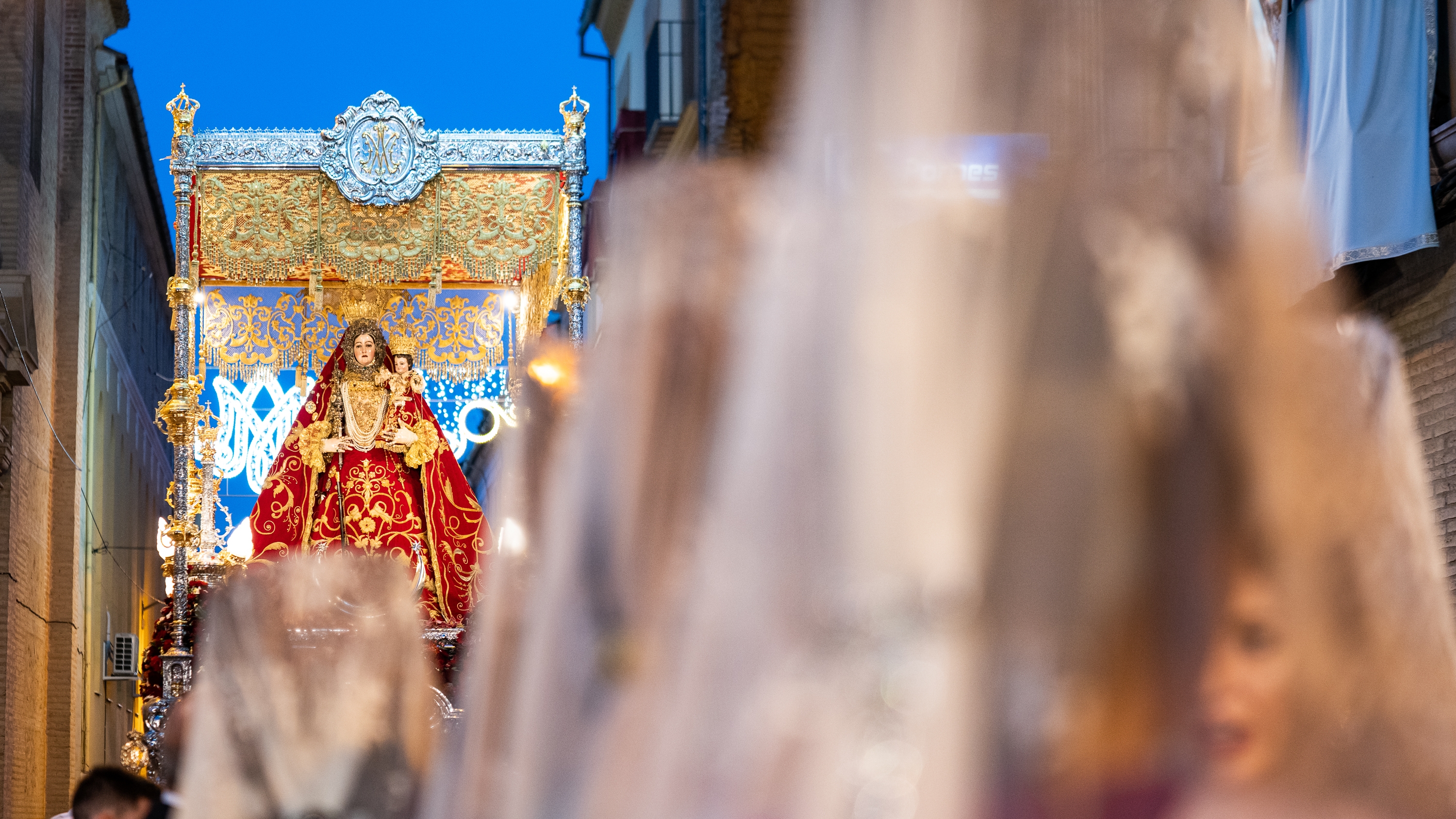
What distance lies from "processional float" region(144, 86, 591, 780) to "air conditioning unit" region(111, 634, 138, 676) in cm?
959

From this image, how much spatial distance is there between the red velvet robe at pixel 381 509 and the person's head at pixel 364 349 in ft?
2.25

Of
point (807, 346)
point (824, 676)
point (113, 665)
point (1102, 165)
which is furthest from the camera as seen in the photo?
point (113, 665)

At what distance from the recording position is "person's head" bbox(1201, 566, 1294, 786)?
11.3 ft

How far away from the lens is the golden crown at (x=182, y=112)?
16500 millimetres

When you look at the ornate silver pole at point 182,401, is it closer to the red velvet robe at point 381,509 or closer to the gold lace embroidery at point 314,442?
the red velvet robe at point 381,509

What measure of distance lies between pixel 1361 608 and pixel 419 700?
6298 millimetres

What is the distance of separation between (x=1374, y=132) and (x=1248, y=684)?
689cm

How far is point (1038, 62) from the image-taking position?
418 centimetres

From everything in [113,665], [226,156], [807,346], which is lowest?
[113,665]

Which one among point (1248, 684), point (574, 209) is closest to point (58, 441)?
point (574, 209)

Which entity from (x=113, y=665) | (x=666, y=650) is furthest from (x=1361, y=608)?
(x=113, y=665)

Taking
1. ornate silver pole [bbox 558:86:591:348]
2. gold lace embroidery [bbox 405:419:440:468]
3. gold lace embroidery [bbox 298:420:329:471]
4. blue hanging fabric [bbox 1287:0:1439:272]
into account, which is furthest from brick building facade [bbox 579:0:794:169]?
gold lace embroidery [bbox 298:420:329:471]

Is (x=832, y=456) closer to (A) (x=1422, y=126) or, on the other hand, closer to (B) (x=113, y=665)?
(A) (x=1422, y=126)

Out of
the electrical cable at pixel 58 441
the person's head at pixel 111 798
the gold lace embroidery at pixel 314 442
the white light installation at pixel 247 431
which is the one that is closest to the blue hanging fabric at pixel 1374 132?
the person's head at pixel 111 798
